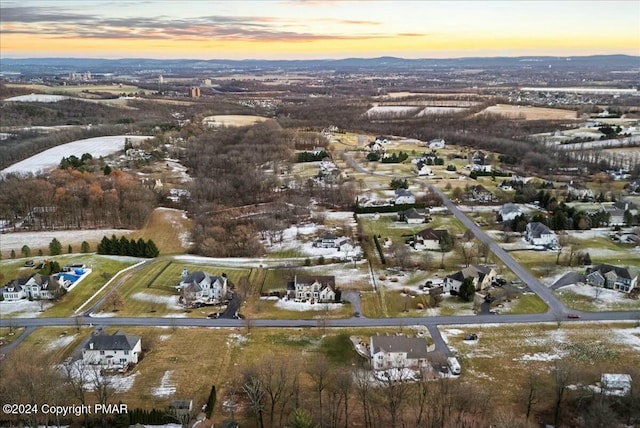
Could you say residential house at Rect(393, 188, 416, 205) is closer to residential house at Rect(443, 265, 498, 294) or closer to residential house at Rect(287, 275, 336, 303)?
residential house at Rect(443, 265, 498, 294)

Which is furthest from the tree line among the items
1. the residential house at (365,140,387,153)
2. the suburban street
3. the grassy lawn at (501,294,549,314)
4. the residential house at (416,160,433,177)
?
the residential house at (365,140,387,153)

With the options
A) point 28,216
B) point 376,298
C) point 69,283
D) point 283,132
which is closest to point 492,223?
point 376,298

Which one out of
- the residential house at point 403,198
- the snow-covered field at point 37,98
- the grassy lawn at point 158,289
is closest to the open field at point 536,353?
the grassy lawn at point 158,289

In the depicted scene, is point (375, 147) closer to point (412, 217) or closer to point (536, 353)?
point (412, 217)

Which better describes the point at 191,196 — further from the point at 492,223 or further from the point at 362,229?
the point at 492,223

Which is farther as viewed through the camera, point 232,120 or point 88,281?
point 232,120

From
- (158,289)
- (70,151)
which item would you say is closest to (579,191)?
(158,289)

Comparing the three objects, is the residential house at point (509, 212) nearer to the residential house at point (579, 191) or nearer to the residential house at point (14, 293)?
the residential house at point (579, 191)
